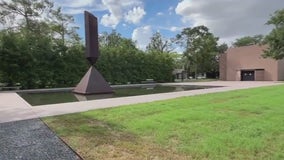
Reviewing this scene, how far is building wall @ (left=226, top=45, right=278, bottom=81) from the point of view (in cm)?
3234

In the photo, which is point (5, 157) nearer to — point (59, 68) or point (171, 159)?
point (171, 159)

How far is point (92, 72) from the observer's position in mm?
14203

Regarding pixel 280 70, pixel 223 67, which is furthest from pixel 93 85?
pixel 223 67

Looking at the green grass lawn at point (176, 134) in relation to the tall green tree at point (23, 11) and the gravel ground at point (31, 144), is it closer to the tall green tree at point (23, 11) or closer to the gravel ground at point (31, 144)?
the gravel ground at point (31, 144)

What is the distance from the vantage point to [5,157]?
3.60m

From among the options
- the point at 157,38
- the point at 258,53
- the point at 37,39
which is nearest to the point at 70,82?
the point at 37,39

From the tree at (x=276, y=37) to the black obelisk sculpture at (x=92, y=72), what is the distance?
2082 centimetres

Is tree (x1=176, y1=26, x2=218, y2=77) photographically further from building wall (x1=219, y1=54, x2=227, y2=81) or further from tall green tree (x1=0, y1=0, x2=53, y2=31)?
tall green tree (x1=0, y1=0, x2=53, y2=31)

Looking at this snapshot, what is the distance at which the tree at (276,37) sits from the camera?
27.6m

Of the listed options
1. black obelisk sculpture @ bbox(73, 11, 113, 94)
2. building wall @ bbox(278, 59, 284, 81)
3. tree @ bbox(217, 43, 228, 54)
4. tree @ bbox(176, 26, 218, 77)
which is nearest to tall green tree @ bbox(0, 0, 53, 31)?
black obelisk sculpture @ bbox(73, 11, 113, 94)

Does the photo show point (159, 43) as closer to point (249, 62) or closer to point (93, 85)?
point (249, 62)

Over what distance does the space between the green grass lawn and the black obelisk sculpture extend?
715 centimetres

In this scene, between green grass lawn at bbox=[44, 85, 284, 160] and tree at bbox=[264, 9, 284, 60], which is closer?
green grass lawn at bbox=[44, 85, 284, 160]

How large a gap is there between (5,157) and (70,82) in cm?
1884
